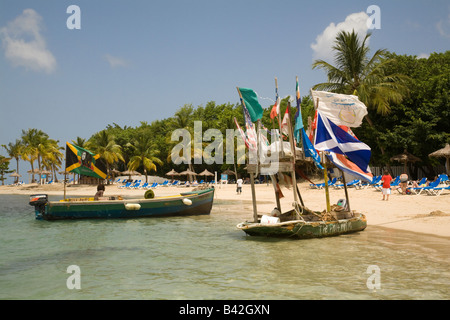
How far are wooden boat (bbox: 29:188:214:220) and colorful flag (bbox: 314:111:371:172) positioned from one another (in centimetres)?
921

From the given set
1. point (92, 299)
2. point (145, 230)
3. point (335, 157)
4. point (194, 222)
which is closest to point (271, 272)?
point (92, 299)

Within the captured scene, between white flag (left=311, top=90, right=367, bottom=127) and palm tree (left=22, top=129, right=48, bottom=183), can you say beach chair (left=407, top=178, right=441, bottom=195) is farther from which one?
palm tree (left=22, top=129, right=48, bottom=183)

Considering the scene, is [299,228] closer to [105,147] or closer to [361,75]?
[361,75]

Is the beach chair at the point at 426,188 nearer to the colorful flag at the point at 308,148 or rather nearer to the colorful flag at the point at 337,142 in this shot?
the colorful flag at the point at 337,142

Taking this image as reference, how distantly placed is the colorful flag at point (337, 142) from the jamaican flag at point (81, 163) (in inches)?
426

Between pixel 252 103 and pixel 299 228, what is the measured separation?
165 inches

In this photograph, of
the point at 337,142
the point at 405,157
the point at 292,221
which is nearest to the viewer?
the point at 292,221

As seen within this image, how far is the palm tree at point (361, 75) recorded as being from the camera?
1182 inches

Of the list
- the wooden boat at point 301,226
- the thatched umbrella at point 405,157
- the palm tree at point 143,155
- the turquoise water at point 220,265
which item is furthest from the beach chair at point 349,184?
the palm tree at point 143,155

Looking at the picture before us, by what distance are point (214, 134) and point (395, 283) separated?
46560 millimetres

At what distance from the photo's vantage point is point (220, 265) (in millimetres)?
9969

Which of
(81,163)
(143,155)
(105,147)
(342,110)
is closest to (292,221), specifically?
(342,110)
